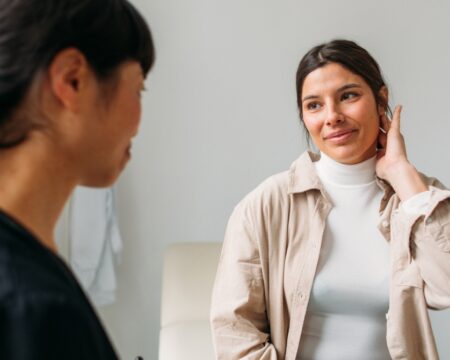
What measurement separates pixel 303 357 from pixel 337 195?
40cm

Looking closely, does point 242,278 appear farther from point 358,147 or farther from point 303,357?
point 358,147

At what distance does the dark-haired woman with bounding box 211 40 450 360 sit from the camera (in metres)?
1.33

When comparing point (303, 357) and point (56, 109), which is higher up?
point (56, 109)

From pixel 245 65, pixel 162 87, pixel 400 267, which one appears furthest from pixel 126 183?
pixel 400 267

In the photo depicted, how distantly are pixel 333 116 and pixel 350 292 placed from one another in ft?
1.36

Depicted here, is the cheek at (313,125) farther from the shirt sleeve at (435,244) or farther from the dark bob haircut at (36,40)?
the dark bob haircut at (36,40)

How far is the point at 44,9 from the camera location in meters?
0.55

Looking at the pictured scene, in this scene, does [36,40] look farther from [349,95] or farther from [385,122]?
[385,122]

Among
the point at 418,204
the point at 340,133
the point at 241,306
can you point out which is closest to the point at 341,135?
the point at 340,133

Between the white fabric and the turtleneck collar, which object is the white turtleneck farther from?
the white fabric

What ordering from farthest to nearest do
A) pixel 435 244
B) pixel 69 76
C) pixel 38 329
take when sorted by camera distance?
pixel 435 244
pixel 69 76
pixel 38 329

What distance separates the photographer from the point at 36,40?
1.79 feet

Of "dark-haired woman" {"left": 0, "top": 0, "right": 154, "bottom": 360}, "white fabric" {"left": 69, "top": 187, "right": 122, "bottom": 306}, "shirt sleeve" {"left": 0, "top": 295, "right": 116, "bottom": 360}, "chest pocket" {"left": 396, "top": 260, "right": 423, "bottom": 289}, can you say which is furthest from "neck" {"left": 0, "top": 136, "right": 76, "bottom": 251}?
"white fabric" {"left": 69, "top": 187, "right": 122, "bottom": 306}

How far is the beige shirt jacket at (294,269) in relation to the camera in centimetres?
130
